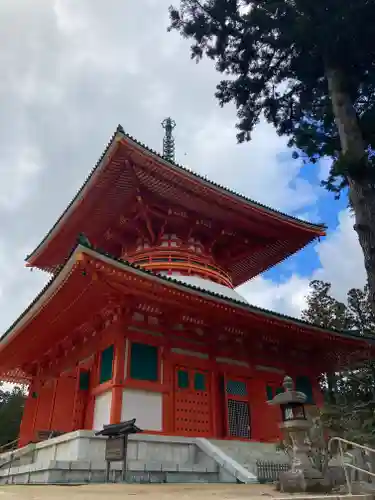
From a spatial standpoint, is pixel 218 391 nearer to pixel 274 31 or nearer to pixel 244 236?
pixel 244 236

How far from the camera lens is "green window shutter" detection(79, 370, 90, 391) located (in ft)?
43.8

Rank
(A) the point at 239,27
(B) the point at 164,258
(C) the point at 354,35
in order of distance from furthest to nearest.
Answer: (B) the point at 164,258 → (A) the point at 239,27 → (C) the point at 354,35

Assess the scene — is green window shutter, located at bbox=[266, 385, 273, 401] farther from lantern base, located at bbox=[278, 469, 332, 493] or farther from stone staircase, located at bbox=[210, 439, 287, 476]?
lantern base, located at bbox=[278, 469, 332, 493]

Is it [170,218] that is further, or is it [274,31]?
[170,218]

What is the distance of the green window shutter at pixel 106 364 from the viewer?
12.4 metres

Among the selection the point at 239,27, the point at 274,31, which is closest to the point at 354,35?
the point at 274,31

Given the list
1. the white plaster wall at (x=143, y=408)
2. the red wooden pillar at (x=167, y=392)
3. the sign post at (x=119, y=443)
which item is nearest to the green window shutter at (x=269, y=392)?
the red wooden pillar at (x=167, y=392)

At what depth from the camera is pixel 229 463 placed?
9.97 m

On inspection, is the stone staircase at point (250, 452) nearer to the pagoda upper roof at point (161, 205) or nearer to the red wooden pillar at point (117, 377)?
the red wooden pillar at point (117, 377)

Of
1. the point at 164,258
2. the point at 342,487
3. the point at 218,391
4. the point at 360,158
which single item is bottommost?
the point at 342,487

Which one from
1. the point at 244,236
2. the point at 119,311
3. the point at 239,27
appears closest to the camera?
the point at 239,27

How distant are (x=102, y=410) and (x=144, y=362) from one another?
1.77 meters

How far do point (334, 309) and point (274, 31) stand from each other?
71.5ft

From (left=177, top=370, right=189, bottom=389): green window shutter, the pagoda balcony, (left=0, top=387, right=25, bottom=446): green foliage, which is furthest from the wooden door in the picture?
(left=0, top=387, right=25, bottom=446): green foliage
